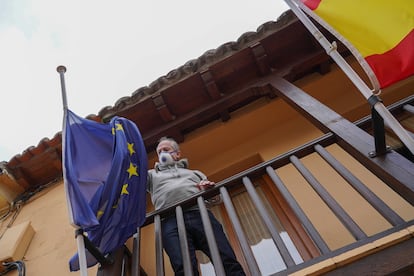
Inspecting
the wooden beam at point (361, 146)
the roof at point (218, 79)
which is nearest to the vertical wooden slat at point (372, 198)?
the wooden beam at point (361, 146)

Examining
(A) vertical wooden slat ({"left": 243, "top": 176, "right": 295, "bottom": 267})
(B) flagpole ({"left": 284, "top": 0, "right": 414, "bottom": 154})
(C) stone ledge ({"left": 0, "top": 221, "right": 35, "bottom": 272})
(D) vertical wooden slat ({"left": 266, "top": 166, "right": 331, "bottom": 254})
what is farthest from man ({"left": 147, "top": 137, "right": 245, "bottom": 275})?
(C) stone ledge ({"left": 0, "top": 221, "right": 35, "bottom": 272})

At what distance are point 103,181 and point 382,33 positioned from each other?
223 centimetres

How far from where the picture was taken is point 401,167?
6.64 feet

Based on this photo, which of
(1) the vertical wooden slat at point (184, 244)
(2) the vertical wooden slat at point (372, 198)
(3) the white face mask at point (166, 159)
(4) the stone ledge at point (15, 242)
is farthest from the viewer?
(4) the stone ledge at point (15, 242)

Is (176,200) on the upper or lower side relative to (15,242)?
lower

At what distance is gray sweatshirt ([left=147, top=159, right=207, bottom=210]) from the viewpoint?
2975 millimetres

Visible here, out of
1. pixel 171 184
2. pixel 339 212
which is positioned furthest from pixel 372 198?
pixel 171 184

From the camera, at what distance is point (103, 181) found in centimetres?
261

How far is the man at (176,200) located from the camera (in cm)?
245

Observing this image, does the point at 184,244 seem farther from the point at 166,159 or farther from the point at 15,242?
the point at 15,242

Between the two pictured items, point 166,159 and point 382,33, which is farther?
point 166,159

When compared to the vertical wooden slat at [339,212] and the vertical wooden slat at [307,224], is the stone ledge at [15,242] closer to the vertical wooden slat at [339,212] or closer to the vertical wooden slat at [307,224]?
the vertical wooden slat at [307,224]

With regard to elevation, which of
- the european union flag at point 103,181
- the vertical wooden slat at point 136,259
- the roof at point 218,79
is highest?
the roof at point 218,79

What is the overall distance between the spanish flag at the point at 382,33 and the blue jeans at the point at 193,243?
157cm
